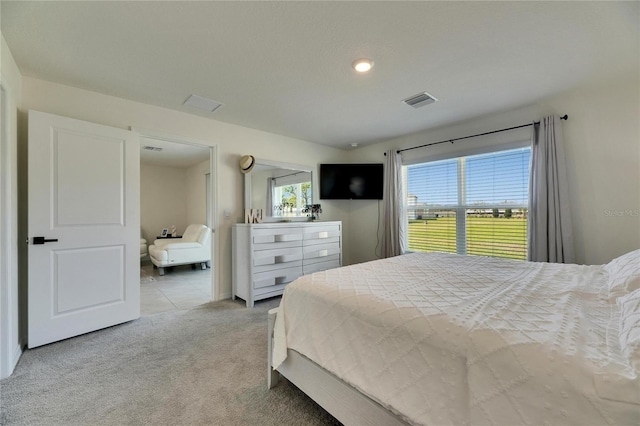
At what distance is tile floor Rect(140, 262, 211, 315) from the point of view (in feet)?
10.6

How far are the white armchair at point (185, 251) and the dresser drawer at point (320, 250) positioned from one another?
2688 millimetres

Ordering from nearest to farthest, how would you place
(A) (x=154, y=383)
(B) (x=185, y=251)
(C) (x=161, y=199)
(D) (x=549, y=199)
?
(A) (x=154, y=383)
(D) (x=549, y=199)
(B) (x=185, y=251)
(C) (x=161, y=199)

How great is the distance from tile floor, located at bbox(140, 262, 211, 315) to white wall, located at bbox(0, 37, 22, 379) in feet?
3.83

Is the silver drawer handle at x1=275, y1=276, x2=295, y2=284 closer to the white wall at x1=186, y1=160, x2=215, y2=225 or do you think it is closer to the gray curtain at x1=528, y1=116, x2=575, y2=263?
the gray curtain at x1=528, y1=116, x2=575, y2=263

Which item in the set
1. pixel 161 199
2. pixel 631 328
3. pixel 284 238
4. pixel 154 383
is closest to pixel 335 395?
pixel 631 328

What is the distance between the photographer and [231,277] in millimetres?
3520

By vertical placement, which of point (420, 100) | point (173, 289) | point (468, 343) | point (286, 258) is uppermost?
point (420, 100)

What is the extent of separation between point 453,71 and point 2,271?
364cm

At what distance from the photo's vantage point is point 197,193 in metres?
6.52

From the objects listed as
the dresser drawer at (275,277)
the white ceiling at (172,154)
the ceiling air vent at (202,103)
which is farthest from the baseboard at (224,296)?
the white ceiling at (172,154)

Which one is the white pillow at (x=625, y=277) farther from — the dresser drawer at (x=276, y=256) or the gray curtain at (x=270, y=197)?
the gray curtain at (x=270, y=197)

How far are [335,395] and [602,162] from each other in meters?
3.20

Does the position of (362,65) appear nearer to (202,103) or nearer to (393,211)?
(202,103)

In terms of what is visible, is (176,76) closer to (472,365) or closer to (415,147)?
(472,365)
